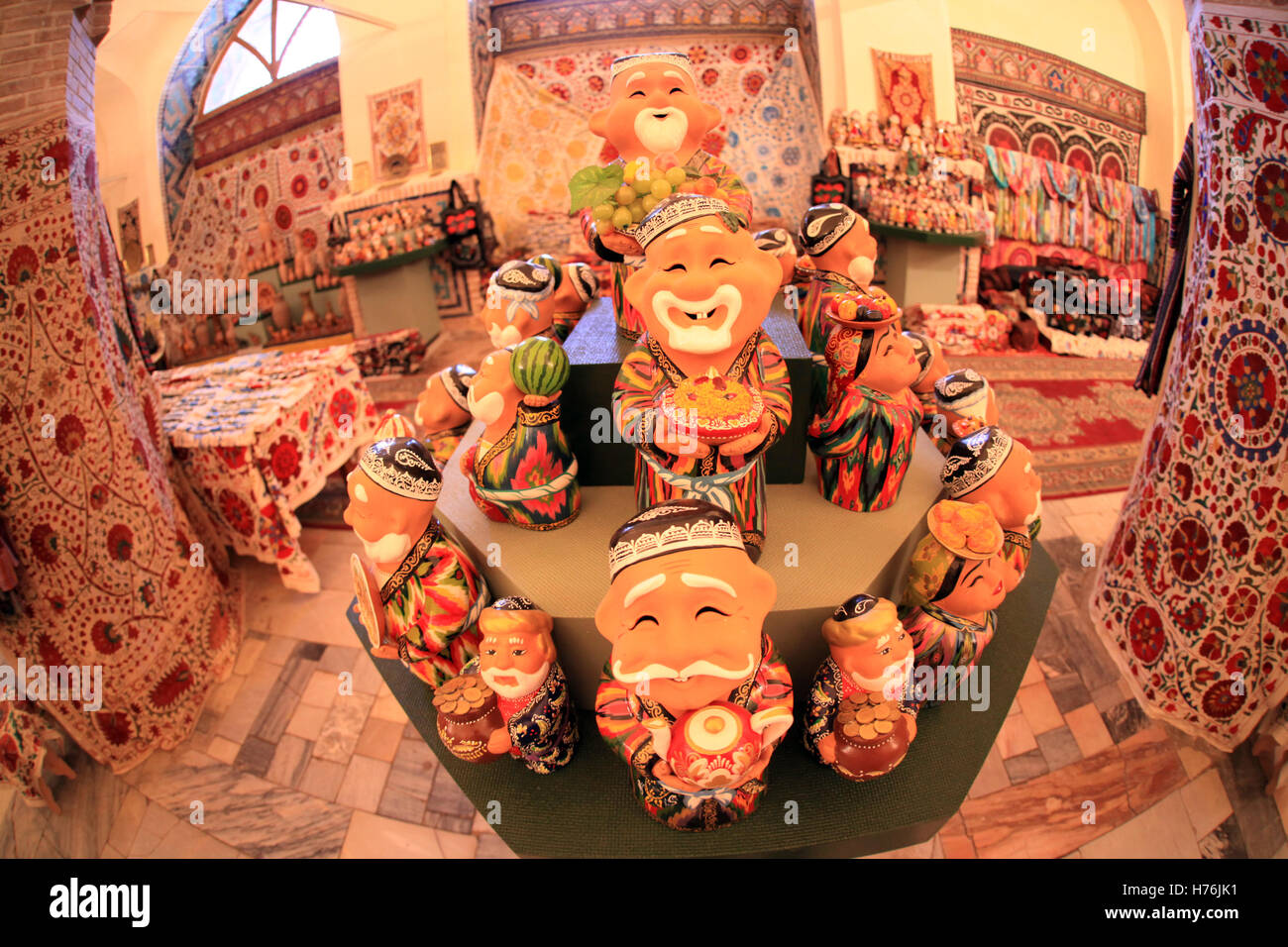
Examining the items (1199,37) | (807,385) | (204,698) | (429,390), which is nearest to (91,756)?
(204,698)

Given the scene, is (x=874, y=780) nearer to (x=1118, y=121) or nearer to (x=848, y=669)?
(x=848, y=669)

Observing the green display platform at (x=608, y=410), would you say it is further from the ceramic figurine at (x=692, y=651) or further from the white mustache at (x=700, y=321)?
the ceramic figurine at (x=692, y=651)

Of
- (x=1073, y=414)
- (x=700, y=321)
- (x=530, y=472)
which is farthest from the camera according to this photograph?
(x=1073, y=414)

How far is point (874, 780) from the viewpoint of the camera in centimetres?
139

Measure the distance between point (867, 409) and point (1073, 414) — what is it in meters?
3.36

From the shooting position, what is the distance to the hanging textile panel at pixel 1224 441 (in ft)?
5.05

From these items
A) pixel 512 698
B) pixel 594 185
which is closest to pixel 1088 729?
pixel 512 698

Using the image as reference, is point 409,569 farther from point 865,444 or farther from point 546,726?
point 865,444

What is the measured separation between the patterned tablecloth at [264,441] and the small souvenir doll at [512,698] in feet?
5.82

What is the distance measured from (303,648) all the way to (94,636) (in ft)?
2.29

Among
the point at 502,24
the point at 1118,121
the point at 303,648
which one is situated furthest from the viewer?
the point at 502,24

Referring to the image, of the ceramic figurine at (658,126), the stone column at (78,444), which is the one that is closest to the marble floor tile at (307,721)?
the stone column at (78,444)

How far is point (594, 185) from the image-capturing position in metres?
1.66

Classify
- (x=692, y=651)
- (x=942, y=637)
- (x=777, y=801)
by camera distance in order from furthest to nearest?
1. (x=942, y=637)
2. (x=777, y=801)
3. (x=692, y=651)
